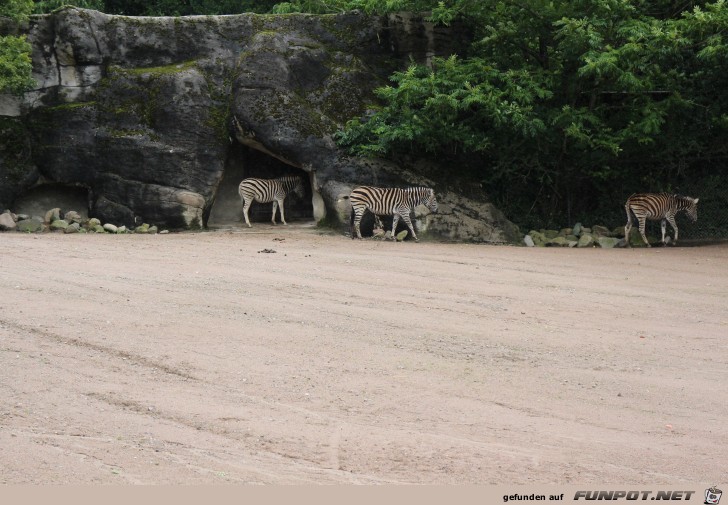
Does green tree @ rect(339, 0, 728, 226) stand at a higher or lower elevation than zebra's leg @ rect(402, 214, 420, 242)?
higher

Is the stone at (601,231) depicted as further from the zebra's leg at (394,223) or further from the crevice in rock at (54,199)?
the crevice in rock at (54,199)

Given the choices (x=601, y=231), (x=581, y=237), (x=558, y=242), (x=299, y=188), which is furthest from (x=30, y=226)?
(x=601, y=231)

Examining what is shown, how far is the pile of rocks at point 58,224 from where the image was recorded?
19.4m

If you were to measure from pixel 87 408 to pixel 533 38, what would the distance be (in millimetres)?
14591

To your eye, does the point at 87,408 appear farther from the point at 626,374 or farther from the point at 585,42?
the point at 585,42

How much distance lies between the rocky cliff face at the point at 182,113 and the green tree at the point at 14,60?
2.42 ft

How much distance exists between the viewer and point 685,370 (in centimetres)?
977

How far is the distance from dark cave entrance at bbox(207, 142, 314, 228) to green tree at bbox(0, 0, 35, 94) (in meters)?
4.75

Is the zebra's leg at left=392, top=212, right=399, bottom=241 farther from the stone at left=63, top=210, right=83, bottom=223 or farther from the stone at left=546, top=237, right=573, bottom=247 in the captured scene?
the stone at left=63, top=210, right=83, bottom=223

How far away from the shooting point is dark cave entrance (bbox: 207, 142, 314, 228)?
22.2 m

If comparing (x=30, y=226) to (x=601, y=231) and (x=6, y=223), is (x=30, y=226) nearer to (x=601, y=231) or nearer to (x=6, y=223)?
(x=6, y=223)

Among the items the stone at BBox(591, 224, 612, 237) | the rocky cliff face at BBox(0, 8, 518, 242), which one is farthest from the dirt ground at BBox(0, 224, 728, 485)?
the stone at BBox(591, 224, 612, 237)

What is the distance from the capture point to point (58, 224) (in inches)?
770

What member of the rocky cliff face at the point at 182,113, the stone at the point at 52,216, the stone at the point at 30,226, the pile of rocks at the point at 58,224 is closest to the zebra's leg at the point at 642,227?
the rocky cliff face at the point at 182,113
